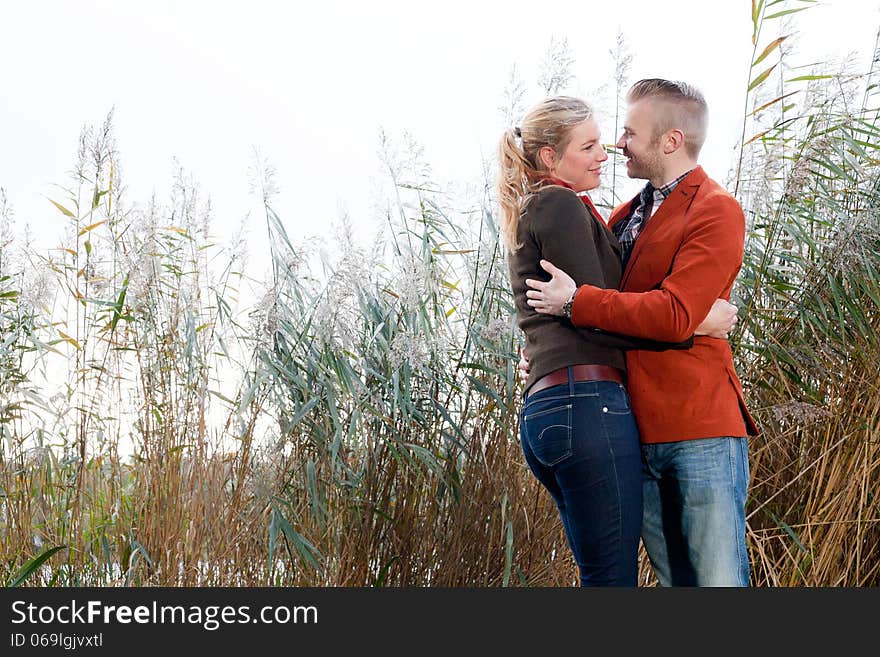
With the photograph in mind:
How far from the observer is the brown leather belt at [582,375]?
1263 mm

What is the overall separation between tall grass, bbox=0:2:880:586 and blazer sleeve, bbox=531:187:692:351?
1.84ft

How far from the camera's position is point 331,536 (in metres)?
1.97

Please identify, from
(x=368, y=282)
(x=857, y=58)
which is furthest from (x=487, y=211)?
(x=857, y=58)

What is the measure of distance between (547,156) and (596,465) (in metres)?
0.50

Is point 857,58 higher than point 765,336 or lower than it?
higher

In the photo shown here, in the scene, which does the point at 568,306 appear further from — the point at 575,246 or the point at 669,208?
the point at 669,208

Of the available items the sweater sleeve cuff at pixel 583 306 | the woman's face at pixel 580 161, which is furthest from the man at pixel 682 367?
the woman's face at pixel 580 161

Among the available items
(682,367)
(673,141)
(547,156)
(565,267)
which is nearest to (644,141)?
(673,141)

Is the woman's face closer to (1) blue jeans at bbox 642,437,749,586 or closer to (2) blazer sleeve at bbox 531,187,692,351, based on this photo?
(2) blazer sleeve at bbox 531,187,692,351

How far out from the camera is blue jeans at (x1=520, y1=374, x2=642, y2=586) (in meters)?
1.23

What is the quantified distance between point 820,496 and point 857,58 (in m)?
1.09

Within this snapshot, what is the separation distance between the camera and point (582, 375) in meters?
1.26

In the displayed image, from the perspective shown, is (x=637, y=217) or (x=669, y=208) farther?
(x=637, y=217)

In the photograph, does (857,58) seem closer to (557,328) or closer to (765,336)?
(765,336)
